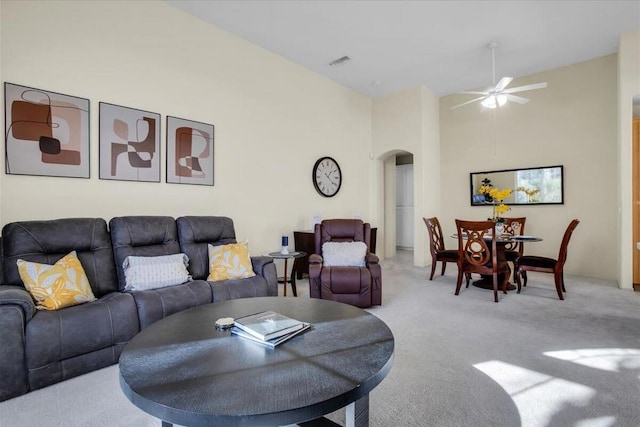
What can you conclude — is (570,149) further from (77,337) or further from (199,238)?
(77,337)

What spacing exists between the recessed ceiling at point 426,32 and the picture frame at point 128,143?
1.44 m

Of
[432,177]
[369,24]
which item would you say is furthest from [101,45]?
[432,177]

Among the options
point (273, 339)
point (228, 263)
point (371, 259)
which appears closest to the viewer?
point (273, 339)

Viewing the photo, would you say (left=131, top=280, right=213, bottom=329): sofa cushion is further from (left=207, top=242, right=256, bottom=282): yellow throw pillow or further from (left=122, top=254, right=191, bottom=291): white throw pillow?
(left=207, top=242, right=256, bottom=282): yellow throw pillow

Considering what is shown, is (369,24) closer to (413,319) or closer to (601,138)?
(413,319)

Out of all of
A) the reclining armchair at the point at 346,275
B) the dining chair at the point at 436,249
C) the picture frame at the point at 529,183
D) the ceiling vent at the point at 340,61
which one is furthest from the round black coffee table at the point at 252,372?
the picture frame at the point at 529,183

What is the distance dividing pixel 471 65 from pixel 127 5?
4.84m

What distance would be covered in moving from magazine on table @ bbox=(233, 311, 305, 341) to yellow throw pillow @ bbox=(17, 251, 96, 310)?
1.39 m

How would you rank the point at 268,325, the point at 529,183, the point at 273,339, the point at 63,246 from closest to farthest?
the point at 273,339
the point at 268,325
the point at 63,246
the point at 529,183

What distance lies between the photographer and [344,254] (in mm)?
3756

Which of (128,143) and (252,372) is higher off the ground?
(128,143)

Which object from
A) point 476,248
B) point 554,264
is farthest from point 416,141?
point 554,264

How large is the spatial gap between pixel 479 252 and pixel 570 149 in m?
2.84

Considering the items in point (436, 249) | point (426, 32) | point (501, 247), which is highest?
point (426, 32)
